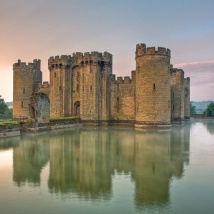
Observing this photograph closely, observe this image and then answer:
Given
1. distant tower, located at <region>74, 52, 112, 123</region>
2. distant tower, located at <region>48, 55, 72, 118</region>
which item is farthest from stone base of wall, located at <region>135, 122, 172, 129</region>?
distant tower, located at <region>48, 55, 72, 118</region>

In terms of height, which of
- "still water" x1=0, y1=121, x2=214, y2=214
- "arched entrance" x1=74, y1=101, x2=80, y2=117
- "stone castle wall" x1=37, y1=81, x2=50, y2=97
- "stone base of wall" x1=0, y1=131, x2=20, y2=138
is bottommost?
"still water" x1=0, y1=121, x2=214, y2=214

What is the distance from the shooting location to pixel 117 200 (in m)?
6.60

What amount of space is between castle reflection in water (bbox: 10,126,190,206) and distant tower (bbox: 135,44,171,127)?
8955 mm

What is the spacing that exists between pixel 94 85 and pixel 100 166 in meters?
19.4

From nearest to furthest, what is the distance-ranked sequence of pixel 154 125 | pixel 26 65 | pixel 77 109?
pixel 154 125, pixel 77 109, pixel 26 65

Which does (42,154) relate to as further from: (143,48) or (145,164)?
(143,48)

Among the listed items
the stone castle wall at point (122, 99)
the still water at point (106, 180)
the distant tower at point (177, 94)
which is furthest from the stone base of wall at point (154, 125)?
the still water at point (106, 180)

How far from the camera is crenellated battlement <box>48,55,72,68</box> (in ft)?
101

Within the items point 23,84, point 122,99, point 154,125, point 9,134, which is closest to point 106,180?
point 9,134

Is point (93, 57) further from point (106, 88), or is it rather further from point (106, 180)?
point (106, 180)

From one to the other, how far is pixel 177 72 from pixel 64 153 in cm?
2153

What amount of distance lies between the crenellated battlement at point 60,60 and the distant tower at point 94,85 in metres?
1.72

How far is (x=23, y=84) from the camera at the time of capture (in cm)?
3294

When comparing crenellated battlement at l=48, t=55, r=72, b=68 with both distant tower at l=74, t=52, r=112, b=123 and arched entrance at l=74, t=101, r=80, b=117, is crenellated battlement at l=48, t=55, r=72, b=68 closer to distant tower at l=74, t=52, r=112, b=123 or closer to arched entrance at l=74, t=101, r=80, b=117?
distant tower at l=74, t=52, r=112, b=123
